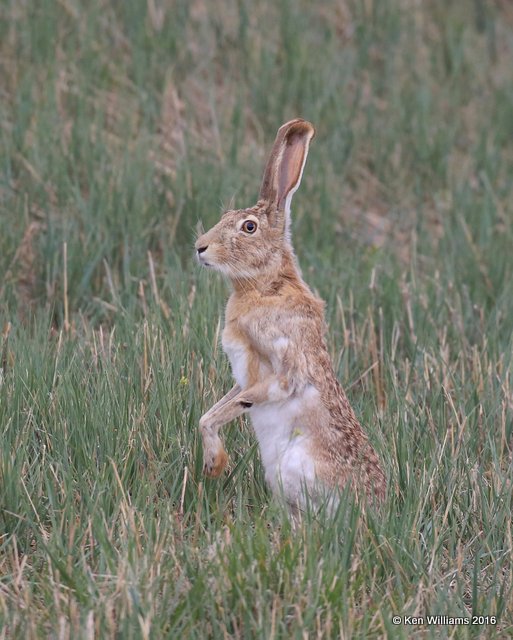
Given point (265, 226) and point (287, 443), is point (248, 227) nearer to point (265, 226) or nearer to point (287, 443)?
point (265, 226)

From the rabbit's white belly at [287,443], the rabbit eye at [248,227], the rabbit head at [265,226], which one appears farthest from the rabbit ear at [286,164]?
the rabbit's white belly at [287,443]

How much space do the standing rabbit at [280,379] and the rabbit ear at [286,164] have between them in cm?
1

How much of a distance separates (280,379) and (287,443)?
249 mm

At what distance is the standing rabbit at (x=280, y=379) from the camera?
4559mm

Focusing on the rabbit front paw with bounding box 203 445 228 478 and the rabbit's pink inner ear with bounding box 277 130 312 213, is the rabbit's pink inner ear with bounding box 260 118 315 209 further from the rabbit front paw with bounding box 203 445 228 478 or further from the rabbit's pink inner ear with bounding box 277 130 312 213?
the rabbit front paw with bounding box 203 445 228 478

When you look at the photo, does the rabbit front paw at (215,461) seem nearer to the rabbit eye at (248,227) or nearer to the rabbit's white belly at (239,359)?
the rabbit's white belly at (239,359)

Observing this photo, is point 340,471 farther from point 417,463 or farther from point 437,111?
point 437,111

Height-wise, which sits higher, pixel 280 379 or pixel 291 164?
pixel 291 164

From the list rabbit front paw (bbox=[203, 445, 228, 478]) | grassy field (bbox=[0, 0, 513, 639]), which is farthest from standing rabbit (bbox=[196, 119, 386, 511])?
grassy field (bbox=[0, 0, 513, 639])

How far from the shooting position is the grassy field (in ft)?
13.3

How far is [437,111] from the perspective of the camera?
10.4 metres

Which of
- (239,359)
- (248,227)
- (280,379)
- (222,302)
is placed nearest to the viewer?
(280,379)

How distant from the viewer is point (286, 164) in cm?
496

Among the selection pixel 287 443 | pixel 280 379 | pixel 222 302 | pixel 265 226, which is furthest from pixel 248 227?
pixel 222 302
